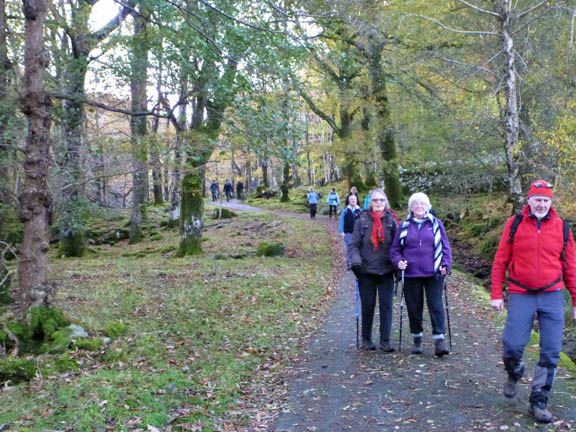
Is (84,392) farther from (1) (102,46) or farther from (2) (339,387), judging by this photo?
(1) (102,46)

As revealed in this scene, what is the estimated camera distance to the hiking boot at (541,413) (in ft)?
14.8

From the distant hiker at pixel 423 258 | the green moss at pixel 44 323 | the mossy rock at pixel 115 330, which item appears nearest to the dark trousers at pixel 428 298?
the distant hiker at pixel 423 258

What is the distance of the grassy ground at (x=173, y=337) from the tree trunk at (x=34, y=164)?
94 centimetres

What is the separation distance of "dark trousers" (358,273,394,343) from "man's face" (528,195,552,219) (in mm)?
2358

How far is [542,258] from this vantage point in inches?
182

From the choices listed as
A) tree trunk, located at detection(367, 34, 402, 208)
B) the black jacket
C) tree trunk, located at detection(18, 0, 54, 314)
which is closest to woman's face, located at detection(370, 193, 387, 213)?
the black jacket

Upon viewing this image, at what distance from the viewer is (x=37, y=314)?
22.9 ft

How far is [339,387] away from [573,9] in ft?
39.2

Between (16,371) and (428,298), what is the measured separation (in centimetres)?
481

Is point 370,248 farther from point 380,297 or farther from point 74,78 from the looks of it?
point 74,78

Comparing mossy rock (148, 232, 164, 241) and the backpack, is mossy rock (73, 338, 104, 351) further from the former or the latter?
mossy rock (148, 232, 164, 241)

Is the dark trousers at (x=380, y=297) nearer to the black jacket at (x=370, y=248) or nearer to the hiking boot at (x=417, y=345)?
the black jacket at (x=370, y=248)

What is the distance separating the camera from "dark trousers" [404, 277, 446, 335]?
6.30 metres

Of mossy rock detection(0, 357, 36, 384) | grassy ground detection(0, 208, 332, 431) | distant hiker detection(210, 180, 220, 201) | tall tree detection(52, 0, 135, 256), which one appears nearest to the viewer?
grassy ground detection(0, 208, 332, 431)
